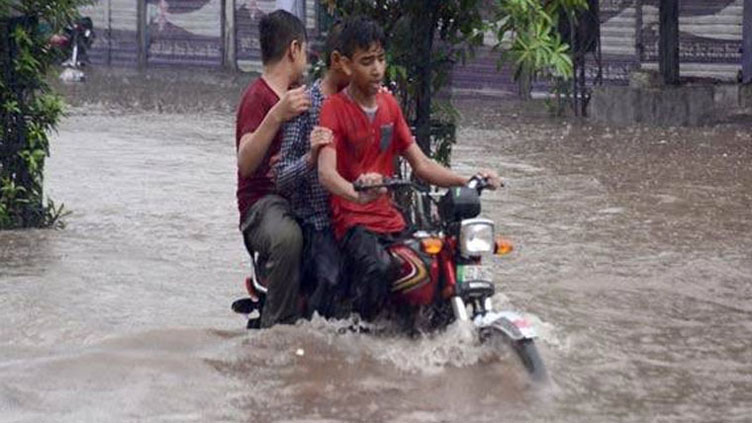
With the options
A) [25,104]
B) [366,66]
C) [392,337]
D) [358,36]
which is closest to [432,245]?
[392,337]

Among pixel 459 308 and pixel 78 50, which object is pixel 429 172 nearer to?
pixel 459 308

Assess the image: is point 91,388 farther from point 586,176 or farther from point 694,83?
point 694,83

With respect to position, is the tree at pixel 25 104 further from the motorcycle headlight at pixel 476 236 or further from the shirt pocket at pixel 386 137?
the motorcycle headlight at pixel 476 236

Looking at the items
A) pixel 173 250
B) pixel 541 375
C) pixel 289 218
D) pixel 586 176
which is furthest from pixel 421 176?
pixel 586 176

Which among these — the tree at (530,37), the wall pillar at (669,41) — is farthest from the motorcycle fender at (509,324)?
the wall pillar at (669,41)

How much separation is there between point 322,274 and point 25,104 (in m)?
5.06

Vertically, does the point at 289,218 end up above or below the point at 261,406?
above

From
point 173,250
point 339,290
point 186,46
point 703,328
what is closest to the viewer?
point 339,290

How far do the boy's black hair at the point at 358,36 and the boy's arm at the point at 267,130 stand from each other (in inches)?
10.5

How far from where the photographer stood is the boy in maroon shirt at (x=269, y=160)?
7.41 metres

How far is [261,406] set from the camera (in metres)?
7.06

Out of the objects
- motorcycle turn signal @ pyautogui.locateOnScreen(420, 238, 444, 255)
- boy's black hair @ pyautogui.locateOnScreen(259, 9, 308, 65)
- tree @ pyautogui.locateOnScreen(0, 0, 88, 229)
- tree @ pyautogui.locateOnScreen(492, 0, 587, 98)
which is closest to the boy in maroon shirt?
boy's black hair @ pyautogui.locateOnScreen(259, 9, 308, 65)

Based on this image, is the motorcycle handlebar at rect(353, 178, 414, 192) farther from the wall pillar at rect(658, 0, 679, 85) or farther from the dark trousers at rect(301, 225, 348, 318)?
the wall pillar at rect(658, 0, 679, 85)

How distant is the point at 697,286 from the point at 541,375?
10.6 feet
